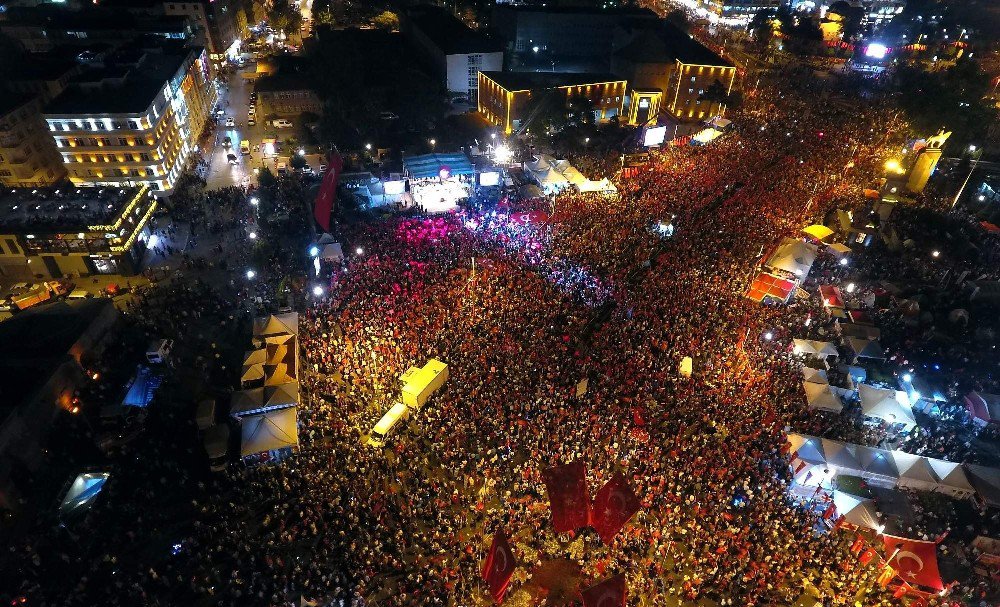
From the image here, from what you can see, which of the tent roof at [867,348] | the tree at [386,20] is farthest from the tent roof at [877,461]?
the tree at [386,20]

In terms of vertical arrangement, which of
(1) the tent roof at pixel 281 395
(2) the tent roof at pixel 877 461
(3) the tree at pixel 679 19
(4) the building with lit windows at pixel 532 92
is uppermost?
(3) the tree at pixel 679 19

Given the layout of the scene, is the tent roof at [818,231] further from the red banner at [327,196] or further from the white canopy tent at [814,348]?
the red banner at [327,196]

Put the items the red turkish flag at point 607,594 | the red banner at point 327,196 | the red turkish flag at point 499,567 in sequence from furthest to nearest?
the red banner at point 327,196
the red turkish flag at point 499,567
the red turkish flag at point 607,594

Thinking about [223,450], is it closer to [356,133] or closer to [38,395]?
[38,395]

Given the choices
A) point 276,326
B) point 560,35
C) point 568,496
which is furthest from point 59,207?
point 560,35

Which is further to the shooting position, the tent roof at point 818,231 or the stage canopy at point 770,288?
the tent roof at point 818,231

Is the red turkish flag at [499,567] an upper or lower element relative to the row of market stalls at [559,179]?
lower

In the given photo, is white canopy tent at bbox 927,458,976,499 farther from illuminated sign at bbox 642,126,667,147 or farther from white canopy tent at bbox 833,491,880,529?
illuminated sign at bbox 642,126,667,147
